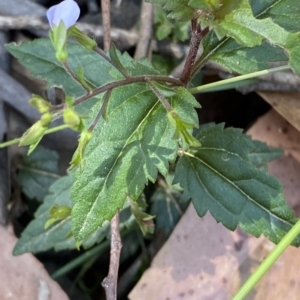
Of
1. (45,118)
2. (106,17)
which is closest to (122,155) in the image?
(45,118)

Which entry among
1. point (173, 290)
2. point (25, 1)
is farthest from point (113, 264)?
point (25, 1)

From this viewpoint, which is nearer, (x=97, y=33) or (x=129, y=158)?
(x=129, y=158)

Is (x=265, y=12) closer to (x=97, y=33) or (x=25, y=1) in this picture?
(x=97, y=33)

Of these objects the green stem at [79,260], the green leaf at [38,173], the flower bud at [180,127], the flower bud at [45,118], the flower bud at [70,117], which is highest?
the flower bud at [180,127]

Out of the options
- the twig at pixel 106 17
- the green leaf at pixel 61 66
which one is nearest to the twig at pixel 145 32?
the twig at pixel 106 17

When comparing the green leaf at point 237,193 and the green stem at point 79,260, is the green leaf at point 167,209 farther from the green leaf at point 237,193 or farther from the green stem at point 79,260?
the green leaf at point 237,193

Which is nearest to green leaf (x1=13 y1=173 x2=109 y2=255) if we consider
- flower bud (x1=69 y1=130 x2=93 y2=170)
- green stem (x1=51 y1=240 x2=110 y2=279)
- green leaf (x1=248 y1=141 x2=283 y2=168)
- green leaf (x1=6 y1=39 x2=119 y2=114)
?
green stem (x1=51 y1=240 x2=110 y2=279)

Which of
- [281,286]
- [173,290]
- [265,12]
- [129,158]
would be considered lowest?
[173,290]
